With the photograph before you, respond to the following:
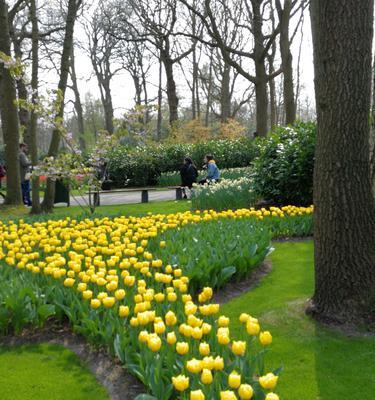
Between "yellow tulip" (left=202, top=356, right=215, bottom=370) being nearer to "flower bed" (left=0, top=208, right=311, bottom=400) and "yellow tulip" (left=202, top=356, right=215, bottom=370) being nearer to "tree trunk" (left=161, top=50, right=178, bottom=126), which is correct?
"flower bed" (left=0, top=208, right=311, bottom=400)

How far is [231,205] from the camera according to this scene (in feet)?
31.9

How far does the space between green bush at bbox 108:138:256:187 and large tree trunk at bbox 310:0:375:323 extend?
17.9m

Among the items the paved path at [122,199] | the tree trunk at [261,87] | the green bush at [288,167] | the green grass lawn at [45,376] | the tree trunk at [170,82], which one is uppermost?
the tree trunk at [170,82]

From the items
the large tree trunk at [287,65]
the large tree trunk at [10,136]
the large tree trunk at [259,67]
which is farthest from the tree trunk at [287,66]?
the large tree trunk at [10,136]

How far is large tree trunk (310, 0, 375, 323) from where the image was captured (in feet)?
11.6

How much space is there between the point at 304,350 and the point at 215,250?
1.66 meters

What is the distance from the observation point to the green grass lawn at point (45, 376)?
298 cm

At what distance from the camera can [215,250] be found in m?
4.90

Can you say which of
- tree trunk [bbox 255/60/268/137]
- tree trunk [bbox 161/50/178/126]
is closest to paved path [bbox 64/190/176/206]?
tree trunk [bbox 255/60/268/137]

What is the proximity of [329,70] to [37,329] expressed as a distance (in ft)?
10.1

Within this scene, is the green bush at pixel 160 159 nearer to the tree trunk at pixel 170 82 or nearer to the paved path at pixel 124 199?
the paved path at pixel 124 199

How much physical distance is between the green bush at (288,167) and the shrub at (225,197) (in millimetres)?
258

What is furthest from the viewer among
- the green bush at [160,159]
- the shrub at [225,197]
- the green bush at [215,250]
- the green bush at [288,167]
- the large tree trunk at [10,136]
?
the green bush at [160,159]

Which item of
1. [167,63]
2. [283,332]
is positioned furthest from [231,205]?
[167,63]
